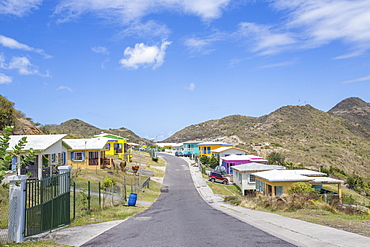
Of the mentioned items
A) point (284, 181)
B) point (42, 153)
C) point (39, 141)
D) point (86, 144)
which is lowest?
point (284, 181)

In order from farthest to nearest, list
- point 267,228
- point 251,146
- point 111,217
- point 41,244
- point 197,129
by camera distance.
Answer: point 197,129
point 251,146
point 111,217
point 267,228
point 41,244

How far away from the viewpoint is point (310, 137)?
4181 inches

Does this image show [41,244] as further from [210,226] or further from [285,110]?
[285,110]

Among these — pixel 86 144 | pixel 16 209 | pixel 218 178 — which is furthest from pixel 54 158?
pixel 16 209

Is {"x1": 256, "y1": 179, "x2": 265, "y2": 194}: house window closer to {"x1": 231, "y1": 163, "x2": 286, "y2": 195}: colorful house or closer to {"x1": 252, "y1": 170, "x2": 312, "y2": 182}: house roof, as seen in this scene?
{"x1": 252, "y1": 170, "x2": 312, "y2": 182}: house roof

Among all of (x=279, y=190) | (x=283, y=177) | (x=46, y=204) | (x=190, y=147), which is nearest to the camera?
(x=46, y=204)

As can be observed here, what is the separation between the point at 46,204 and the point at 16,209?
5.63 feet

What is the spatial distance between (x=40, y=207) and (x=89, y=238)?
1882mm

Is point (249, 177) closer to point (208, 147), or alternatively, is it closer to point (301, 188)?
point (301, 188)

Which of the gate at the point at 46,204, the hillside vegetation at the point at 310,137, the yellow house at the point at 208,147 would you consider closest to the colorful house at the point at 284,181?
the gate at the point at 46,204

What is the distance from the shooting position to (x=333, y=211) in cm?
1886

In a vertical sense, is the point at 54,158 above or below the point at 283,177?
above

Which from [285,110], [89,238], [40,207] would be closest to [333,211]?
[89,238]

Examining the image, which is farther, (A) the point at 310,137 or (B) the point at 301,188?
(A) the point at 310,137
